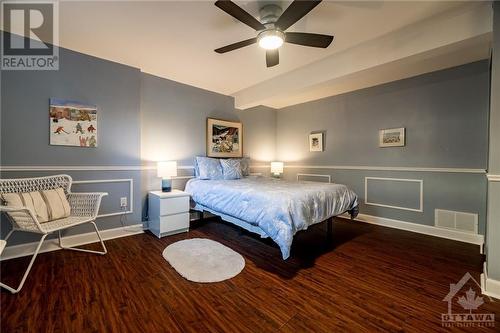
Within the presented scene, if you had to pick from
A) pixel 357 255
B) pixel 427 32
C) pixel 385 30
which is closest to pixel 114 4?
pixel 385 30

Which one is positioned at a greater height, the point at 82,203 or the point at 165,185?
the point at 165,185

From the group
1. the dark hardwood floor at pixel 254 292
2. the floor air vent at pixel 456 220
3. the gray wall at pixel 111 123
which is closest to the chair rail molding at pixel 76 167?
the gray wall at pixel 111 123

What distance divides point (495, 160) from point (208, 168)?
3.43m

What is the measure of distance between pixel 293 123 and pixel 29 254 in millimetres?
4967

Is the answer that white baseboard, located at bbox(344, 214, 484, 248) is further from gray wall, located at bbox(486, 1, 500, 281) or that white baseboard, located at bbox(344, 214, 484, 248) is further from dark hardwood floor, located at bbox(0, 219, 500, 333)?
Answer: gray wall, located at bbox(486, 1, 500, 281)

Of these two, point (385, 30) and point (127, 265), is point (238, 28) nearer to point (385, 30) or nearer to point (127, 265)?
point (385, 30)

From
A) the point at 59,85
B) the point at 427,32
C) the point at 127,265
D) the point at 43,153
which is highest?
the point at 427,32

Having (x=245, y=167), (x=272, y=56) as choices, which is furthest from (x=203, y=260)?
(x=272, y=56)

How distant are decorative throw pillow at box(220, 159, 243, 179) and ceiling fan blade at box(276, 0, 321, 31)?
245 cm

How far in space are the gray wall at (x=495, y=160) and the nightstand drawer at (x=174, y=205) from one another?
132 inches

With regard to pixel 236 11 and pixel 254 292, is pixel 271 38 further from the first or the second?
pixel 254 292

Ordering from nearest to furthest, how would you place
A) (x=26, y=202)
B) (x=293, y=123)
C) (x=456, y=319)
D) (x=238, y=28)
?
1. (x=456, y=319)
2. (x=26, y=202)
3. (x=238, y=28)
4. (x=293, y=123)

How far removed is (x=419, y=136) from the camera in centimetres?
340

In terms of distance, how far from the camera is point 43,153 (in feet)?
8.52
